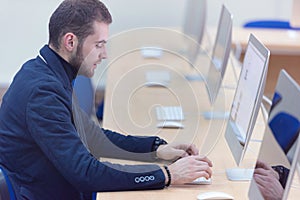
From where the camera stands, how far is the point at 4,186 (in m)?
1.87

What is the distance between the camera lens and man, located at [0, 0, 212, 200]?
1717 millimetres

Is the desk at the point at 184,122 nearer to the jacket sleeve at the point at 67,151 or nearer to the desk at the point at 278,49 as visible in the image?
the jacket sleeve at the point at 67,151

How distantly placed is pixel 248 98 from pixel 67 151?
0.59 metres

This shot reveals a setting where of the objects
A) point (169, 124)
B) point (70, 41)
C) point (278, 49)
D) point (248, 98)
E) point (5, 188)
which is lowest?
point (5, 188)

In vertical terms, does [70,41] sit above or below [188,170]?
above

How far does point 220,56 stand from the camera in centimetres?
264

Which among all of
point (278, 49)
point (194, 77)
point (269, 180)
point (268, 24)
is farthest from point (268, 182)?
point (268, 24)

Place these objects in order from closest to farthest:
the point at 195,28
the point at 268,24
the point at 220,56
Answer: the point at 220,56 → the point at 195,28 → the point at 268,24

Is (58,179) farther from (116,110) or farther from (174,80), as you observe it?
(174,80)

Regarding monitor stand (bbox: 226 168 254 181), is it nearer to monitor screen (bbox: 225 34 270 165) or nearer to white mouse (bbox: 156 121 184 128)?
monitor screen (bbox: 225 34 270 165)

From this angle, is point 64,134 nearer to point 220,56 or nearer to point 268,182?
point 268,182

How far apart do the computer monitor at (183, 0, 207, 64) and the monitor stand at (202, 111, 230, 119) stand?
629mm

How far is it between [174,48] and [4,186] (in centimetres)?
176

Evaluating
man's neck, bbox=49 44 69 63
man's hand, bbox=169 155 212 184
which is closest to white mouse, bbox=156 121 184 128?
man's hand, bbox=169 155 212 184
